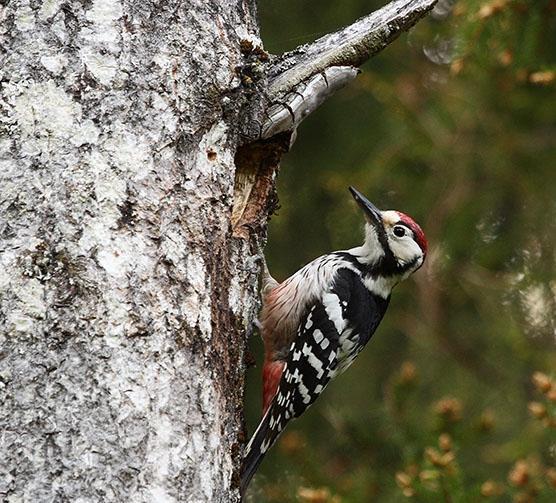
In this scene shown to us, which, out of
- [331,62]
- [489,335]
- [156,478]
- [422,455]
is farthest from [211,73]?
[489,335]

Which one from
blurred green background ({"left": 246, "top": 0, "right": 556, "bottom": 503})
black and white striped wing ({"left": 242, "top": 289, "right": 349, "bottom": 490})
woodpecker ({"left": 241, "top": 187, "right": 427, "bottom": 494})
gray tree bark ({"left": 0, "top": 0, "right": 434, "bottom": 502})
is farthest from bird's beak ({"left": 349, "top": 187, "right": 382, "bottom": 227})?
gray tree bark ({"left": 0, "top": 0, "right": 434, "bottom": 502})

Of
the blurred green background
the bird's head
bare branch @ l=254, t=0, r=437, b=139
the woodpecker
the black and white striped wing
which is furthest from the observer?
the blurred green background

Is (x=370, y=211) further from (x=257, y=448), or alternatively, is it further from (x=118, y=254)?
(x=118, y=254)

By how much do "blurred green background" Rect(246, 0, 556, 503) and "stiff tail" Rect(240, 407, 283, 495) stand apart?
1.61 meters

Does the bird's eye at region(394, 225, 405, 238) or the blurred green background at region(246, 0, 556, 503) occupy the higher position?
the bird's eye at region(394, 225, 405, 238)

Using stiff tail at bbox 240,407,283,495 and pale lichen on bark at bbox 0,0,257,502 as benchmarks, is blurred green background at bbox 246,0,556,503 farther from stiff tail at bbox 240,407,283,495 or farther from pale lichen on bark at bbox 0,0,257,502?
pale lichen on bark at bbox 0,0,257,502

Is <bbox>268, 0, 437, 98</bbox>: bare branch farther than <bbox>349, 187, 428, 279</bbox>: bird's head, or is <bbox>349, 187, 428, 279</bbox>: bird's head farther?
<bbox>349, 187, 428, 279</bbox>: bird's head

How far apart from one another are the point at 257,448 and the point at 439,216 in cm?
329

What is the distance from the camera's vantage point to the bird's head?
498cm

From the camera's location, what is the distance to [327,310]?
15.9 ft

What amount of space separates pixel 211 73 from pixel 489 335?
419 centimetres

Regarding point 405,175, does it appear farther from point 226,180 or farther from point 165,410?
point 165,410

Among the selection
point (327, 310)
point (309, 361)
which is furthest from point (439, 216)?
point (309, 361)

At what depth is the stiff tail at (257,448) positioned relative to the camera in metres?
3.88
